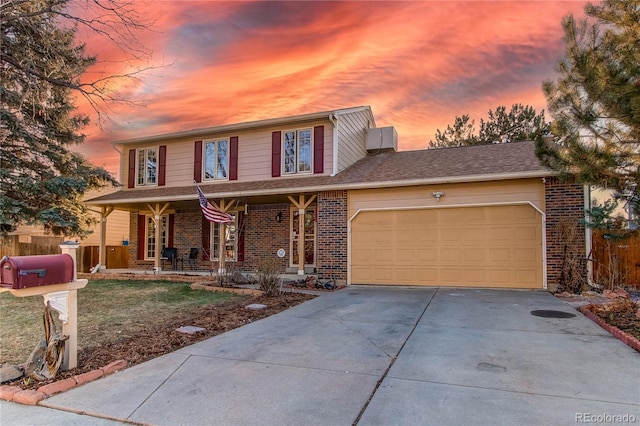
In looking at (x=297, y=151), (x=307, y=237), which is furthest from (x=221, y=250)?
(x=297, y=151)

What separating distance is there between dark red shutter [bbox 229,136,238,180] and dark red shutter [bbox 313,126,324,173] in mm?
3155

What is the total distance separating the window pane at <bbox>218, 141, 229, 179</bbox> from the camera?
47.8ft

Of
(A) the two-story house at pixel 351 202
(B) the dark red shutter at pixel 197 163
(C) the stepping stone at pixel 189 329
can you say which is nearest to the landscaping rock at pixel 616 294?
(A) the two-story house at pixel 351 202

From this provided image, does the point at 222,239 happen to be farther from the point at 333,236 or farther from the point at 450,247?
the point at 450,247

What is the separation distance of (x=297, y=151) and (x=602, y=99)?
9200 millimetres

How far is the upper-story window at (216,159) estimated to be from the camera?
1457 cm

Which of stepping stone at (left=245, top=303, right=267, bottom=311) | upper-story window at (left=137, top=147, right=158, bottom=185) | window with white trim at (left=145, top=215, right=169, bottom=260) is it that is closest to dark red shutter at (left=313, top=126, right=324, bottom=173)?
stepping stone at (left=245, top=303, right=267, bottom=311)

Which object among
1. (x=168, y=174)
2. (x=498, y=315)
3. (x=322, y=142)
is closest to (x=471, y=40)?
(x=322, y=142)

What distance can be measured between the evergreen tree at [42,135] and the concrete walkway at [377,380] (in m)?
6.89

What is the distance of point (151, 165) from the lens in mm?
16000

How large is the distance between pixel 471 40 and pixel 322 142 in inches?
205

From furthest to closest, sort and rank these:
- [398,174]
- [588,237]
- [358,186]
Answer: [398,174], [358,186], [588,237]

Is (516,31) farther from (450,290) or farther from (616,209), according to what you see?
(450,290)

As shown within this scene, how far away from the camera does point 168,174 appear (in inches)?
610
